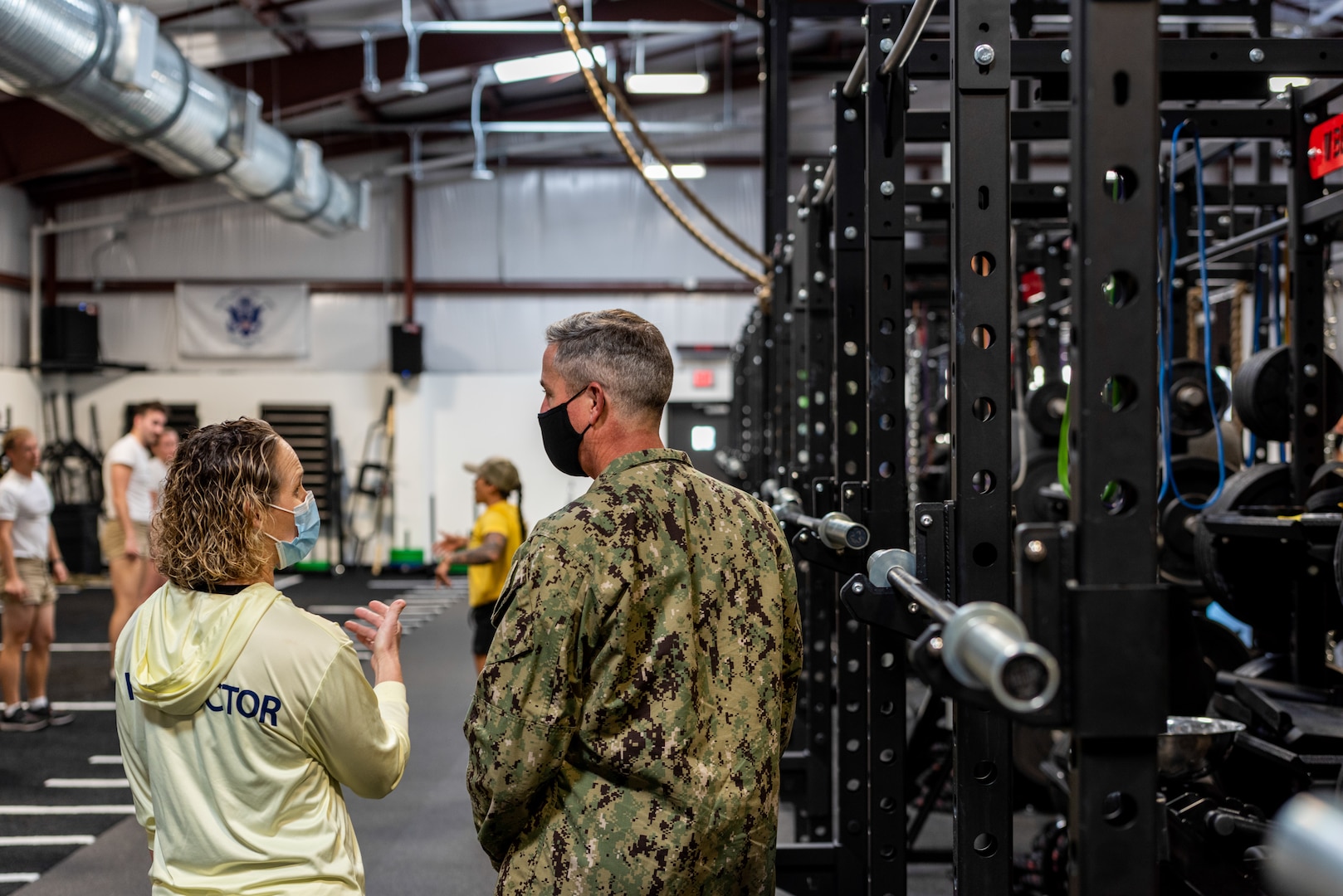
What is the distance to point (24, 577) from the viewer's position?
5188mm

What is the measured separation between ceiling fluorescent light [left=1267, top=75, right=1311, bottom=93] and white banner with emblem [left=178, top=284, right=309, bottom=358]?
11.9m

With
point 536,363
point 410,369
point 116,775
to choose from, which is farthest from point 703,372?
point 116,775

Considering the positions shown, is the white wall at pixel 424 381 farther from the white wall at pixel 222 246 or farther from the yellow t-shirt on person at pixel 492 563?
the yellow t-shirt on person at pixel 492 563

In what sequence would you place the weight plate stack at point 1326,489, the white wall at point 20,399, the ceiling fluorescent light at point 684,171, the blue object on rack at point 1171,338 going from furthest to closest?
the white wall at point 20,399 < the ceiling fluorescent light at point 684,171 < the blue object on rack at point 1171,338 < the weight plate stack at point 1326,489

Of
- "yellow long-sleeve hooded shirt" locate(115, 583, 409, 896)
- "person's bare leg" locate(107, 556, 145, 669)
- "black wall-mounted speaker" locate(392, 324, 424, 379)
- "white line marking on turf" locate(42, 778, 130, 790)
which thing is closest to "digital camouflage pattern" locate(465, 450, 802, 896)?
"yellow long-sleeve hooded shirt" locate(115, 583, 409, 896)

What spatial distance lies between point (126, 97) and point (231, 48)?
316 centimetres

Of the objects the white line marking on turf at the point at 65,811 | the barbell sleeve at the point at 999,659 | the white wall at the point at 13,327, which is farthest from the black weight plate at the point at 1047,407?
the white wall at the point at 13,327

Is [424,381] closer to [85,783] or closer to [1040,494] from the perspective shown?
[85,783]

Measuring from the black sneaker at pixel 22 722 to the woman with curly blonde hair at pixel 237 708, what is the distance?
4.69m

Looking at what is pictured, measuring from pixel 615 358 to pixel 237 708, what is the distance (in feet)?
2.42

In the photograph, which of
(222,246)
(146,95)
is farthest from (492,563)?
(222,246)

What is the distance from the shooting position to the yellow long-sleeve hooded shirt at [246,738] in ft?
5.02

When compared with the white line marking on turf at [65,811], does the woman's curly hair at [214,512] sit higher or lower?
higher

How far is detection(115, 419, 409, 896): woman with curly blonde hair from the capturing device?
1533 millimetres
